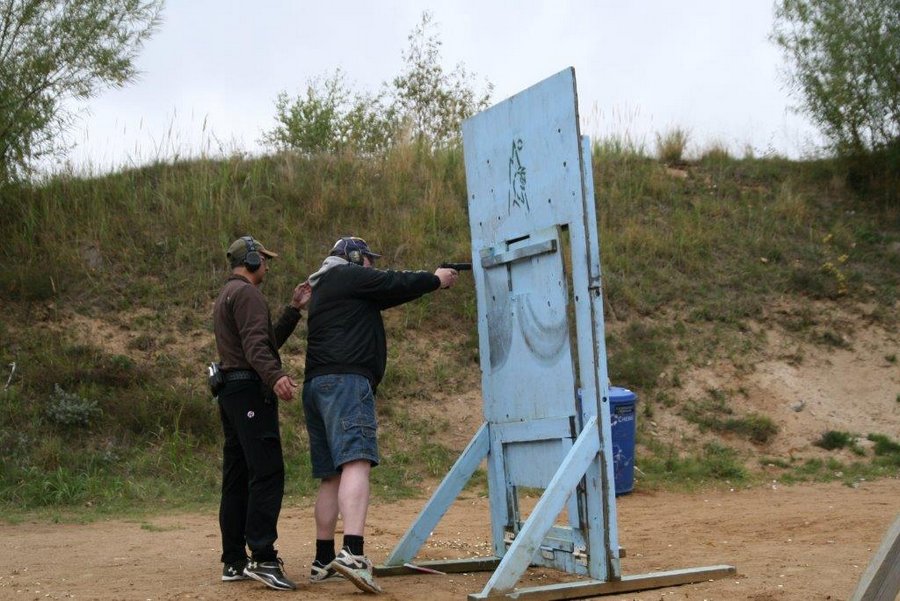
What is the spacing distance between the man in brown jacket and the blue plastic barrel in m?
4.91

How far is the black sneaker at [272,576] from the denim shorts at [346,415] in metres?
0.67

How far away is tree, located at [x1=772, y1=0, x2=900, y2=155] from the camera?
58.2ft

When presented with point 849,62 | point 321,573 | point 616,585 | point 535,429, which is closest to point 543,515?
point 616,585

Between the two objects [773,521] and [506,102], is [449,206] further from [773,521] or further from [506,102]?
[506,102]

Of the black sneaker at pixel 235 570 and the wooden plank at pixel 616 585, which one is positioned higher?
the black sneaker at pixel 235 570

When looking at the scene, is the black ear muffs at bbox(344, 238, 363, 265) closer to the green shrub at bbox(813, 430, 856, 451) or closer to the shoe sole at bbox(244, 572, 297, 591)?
the shoe sole at bbox(244, 572, 297, 591)

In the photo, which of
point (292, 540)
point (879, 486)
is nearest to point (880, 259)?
point (879, 486)

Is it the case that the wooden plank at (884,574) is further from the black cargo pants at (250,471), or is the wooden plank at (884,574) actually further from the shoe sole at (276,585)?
the black cargo pants at (250,471)

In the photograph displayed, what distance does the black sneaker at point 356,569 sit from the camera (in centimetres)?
592

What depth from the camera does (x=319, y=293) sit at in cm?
662

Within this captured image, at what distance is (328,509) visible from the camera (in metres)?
6.58

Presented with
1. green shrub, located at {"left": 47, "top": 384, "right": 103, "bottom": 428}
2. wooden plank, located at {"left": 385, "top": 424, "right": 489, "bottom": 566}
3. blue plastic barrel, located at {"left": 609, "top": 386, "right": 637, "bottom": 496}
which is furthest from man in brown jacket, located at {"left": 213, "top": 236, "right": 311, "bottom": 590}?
green shrub, located at {"left": 47, "top": 384, "right": 103, "bottom": 428}

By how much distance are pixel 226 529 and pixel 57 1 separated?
9.99 meters

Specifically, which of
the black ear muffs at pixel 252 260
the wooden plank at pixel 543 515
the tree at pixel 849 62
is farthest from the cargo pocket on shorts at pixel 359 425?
the tree at pixel 849 62
